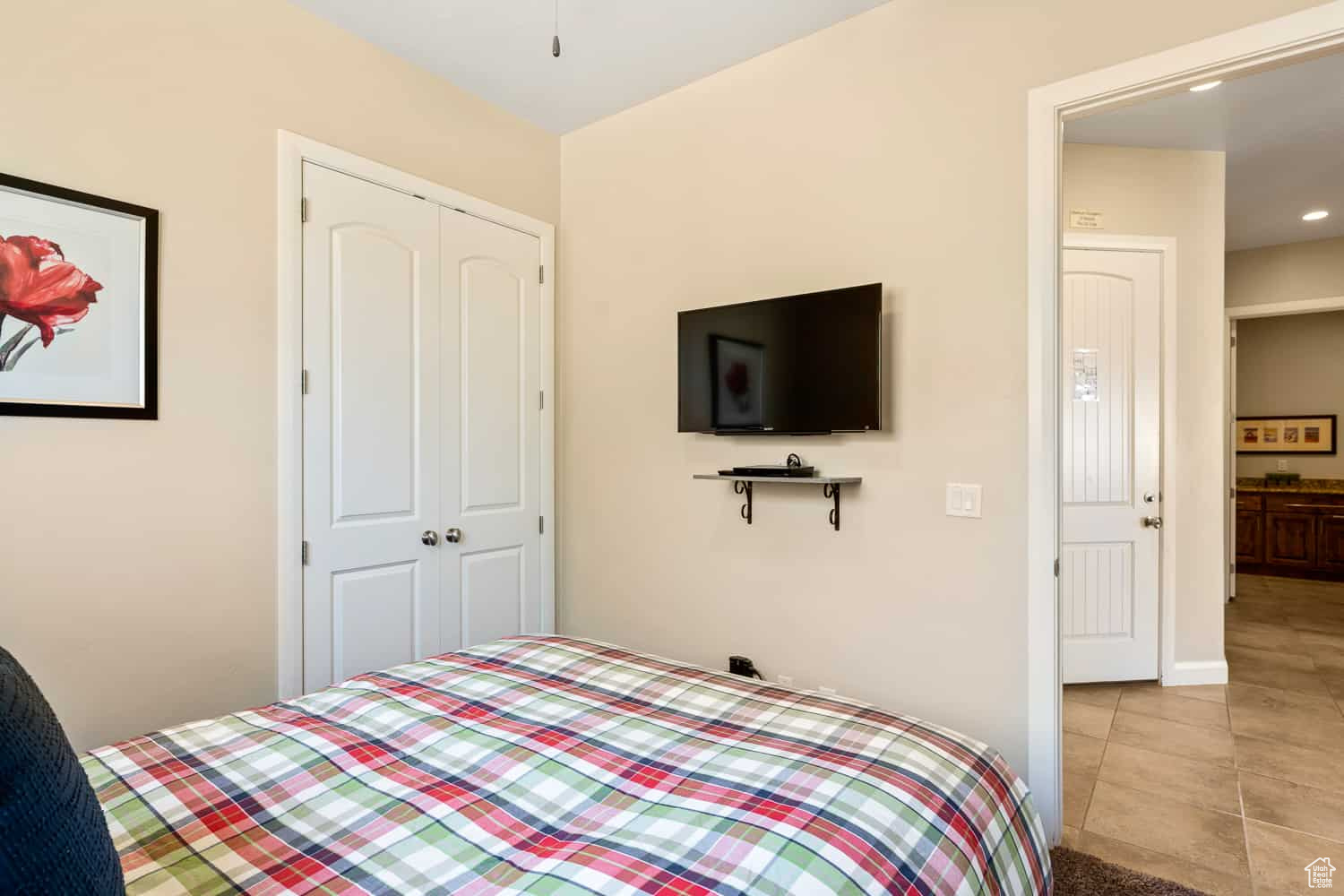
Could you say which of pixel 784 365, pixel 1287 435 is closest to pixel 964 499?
pixel 784 365

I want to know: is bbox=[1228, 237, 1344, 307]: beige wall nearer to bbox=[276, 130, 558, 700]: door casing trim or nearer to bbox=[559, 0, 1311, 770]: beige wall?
bbox=[559, 0, 1311, 770]: beige wall

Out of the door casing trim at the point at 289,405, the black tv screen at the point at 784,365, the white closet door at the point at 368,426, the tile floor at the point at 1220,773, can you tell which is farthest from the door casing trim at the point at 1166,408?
the door casing trim at the point at 289,405

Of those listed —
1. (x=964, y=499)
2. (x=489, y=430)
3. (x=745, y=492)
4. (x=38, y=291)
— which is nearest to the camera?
(x=38, y=291)

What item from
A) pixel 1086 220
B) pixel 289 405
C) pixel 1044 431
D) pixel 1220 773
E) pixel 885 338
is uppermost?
pixel 1086 220

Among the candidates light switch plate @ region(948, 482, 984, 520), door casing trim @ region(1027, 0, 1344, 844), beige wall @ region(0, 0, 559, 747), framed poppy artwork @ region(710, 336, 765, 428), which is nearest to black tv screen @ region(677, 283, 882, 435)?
framed poppy artwork @ region(710, 336, 765, 428)

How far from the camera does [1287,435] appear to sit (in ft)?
21.1

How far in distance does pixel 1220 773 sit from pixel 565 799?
280 centimetres

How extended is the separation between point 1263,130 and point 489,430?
412cm

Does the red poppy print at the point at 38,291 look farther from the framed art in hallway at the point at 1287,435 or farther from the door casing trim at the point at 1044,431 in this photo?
the framed art in hallway at the point at 1287,435

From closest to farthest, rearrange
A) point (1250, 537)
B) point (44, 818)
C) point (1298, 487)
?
point (44, 818)
point (1298, 487)
point (1250, 537)

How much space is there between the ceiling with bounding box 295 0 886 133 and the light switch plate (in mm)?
1746

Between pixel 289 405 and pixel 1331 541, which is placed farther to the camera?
pixel 1331 541

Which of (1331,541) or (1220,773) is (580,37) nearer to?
(1220,773)

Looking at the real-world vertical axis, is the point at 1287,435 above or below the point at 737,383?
below
